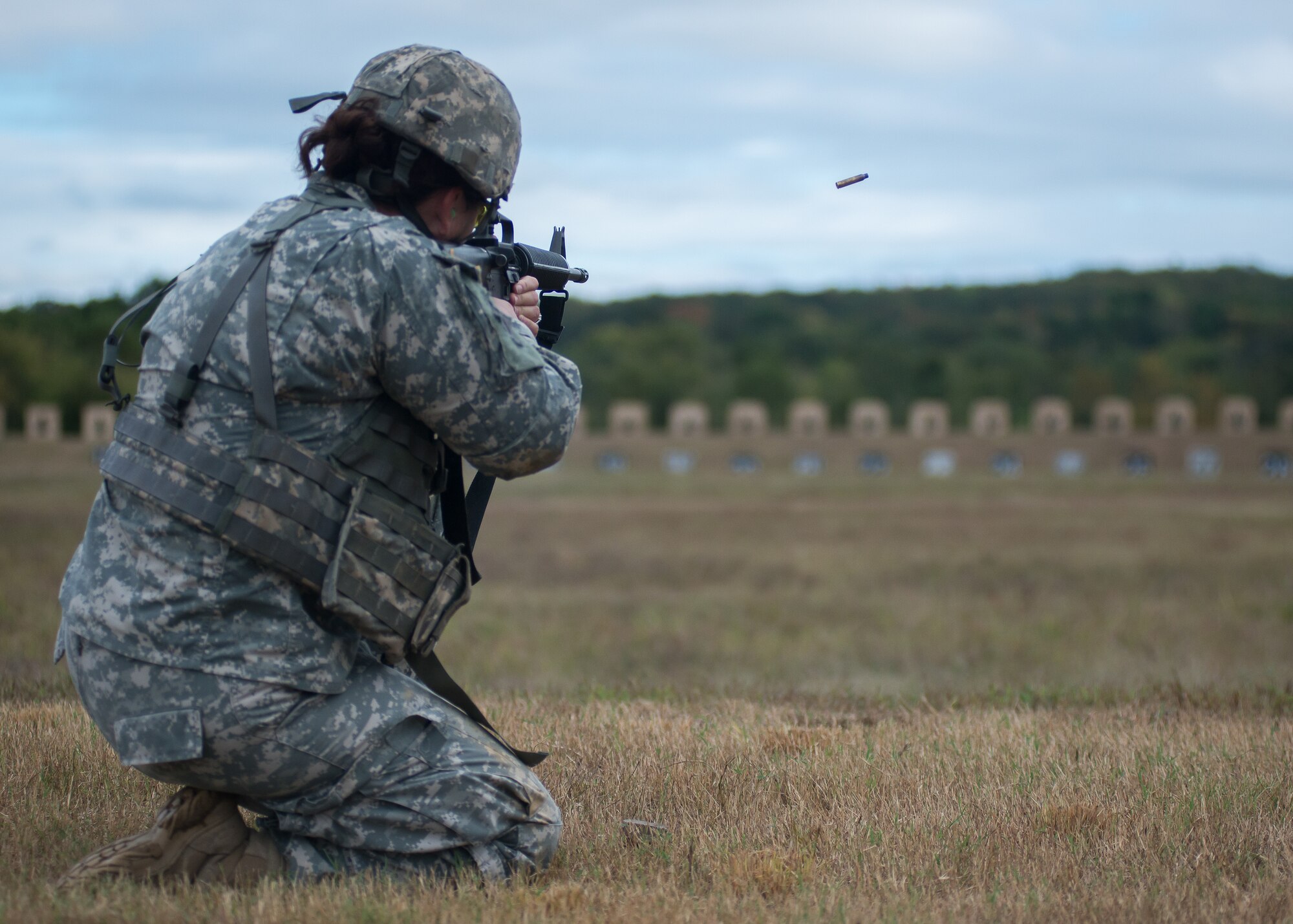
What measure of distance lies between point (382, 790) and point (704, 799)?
1.10 meters

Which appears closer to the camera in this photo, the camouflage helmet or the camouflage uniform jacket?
the camouflage uniform jacket

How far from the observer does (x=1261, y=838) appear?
3.50m

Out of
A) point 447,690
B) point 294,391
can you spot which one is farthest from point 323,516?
point 447,690

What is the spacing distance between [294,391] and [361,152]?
2.02 ft

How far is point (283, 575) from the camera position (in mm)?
2994

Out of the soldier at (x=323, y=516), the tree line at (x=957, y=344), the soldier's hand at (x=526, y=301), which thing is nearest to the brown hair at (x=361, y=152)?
the soldier at (x=323, y=516)

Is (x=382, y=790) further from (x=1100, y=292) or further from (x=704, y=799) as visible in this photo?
(x=1100, y=292)

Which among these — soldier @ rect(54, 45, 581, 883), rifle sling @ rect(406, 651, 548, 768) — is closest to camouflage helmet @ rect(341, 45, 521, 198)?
soldier @ rect(54, 45, 581, 883)

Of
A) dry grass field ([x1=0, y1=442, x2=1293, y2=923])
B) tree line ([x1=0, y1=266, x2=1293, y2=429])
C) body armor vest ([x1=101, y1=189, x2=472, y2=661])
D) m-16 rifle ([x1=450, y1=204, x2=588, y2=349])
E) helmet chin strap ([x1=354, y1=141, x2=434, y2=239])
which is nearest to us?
body armor vest ([x1=101, y1=189, x2=472, y2=661])

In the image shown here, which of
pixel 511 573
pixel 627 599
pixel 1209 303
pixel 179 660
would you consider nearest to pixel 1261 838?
pixel 179 660

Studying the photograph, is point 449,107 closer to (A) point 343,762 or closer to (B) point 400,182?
(B) point 400,182

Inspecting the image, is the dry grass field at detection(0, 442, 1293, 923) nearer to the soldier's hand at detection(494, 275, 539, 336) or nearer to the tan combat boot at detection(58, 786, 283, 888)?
the tan combat boot at detection(58, 786, 283, 888)

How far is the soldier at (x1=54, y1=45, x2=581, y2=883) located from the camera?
294cm

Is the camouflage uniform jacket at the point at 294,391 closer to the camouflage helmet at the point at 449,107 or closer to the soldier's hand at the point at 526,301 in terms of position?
the camouflage helmet at the point at 449,107
